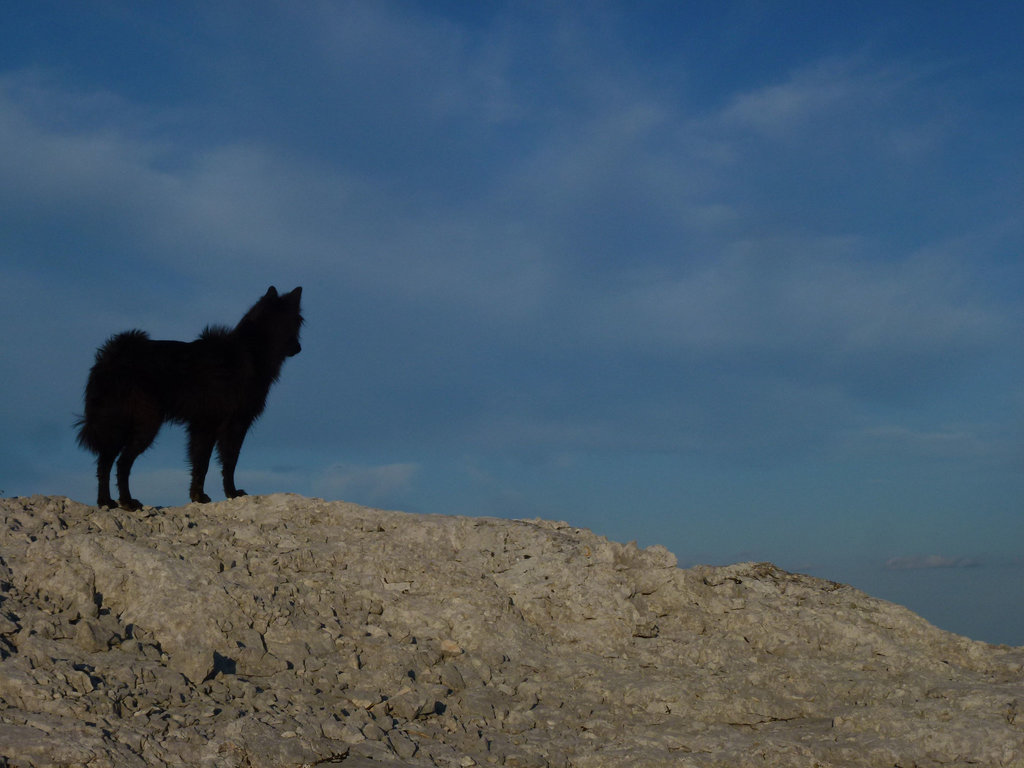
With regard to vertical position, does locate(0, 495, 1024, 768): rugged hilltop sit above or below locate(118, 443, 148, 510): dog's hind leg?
below

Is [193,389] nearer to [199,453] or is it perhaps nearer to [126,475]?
[199,453]

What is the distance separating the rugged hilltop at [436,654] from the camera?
19.2ft

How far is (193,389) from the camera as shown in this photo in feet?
32.2

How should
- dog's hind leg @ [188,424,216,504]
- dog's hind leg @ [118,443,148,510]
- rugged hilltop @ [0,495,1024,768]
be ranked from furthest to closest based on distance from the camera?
dog's hind leg @ [188,424,216,504] → dog's hind leg @ [118,443,148,510] → rugged hilltop @ [0,495,1024,768]

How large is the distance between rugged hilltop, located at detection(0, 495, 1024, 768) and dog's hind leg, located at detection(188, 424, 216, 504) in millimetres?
710

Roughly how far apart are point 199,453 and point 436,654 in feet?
14.6

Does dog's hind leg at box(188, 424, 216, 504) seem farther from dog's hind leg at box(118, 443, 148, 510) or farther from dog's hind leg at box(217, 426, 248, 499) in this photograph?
dog's hind leg at box(118, 443, 148, 510)

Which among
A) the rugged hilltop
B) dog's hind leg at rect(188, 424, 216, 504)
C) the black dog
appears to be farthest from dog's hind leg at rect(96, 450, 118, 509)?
dog's hind leg at rect(188, 424, 216, 504)

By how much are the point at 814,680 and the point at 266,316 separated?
297 inches

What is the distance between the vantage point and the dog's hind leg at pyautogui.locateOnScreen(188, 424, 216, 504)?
33.1 ft

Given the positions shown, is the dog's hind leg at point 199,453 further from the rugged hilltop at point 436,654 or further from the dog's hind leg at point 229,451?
the rugged hilltop at point 436,654

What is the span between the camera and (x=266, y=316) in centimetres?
1109

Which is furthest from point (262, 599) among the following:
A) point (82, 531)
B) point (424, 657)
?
point (82, 531)

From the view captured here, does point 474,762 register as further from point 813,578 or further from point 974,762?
point 813,578
